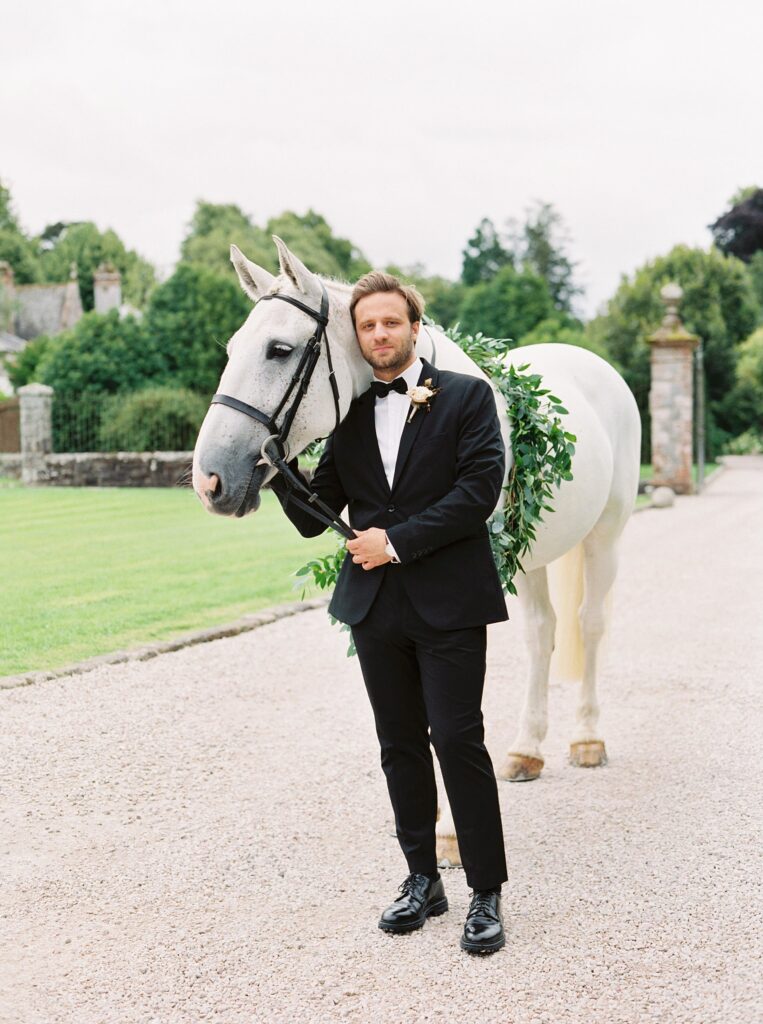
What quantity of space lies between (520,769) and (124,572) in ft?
23.8

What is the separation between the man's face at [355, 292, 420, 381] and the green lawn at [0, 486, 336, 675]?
15.6ft

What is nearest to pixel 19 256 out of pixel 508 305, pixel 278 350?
pixel 508 305

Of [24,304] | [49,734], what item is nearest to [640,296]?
[24,304]

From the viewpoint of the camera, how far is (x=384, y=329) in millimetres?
3221

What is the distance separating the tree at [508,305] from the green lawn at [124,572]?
925 inches

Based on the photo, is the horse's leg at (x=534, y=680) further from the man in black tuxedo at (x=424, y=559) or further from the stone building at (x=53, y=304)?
the stone building at (x=53, y=304)

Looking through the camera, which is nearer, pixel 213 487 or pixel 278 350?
pixel 213 487

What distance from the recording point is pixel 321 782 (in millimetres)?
4926

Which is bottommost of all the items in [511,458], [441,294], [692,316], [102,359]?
[511,458]

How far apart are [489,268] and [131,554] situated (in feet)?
189

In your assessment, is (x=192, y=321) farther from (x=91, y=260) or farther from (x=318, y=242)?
(x=91, y=260)

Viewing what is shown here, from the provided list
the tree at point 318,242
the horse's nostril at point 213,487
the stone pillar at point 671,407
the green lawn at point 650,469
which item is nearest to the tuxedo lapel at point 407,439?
the horse's nostril at point 213,487

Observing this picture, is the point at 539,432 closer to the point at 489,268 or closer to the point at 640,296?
the point at 640,296

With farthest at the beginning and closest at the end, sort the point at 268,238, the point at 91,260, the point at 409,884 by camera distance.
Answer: the point at 91,260, the point at 268,238, the point at 409,884
